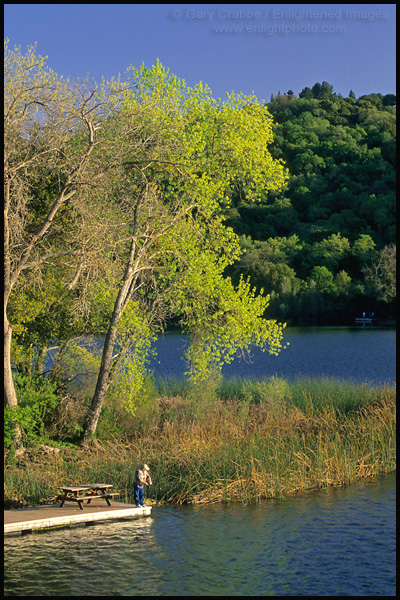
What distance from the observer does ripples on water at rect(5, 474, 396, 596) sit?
12.2m

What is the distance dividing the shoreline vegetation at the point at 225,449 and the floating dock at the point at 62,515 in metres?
1.34

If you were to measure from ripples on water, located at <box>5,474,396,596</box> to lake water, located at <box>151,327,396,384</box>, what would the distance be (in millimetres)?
16657

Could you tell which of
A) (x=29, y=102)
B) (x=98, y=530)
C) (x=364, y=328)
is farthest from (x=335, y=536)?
(x=364, y=328)

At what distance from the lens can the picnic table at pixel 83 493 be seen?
16484 mm

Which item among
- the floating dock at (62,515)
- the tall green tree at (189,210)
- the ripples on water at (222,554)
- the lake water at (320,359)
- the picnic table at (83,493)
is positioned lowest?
the ripples on water at (222,554)

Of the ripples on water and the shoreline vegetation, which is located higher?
the shoreline vegetation

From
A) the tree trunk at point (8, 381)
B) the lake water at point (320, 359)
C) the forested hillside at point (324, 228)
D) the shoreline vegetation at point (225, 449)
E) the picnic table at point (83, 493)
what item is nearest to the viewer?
the picnic table at point (83, 493)

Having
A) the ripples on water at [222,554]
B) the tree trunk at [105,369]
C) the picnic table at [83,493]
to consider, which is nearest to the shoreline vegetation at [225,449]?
the tree trunk at [105,369]

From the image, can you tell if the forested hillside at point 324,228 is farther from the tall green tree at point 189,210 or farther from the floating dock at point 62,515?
the floating dock at point 62,515

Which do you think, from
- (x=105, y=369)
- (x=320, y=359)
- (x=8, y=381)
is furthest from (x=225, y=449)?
(x=320, y=359)

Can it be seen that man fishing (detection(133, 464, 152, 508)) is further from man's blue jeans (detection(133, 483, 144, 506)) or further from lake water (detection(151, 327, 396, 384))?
lake water (detection(151, 327, 396, 384))

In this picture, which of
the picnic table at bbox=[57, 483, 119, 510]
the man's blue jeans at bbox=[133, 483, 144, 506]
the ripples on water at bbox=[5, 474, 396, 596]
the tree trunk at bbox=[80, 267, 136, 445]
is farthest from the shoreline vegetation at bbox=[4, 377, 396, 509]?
the man's blue jeans at bbox=[133, 483, 144, 506]

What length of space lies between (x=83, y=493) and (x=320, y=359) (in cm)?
3778

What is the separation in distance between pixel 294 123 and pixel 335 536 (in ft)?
280
